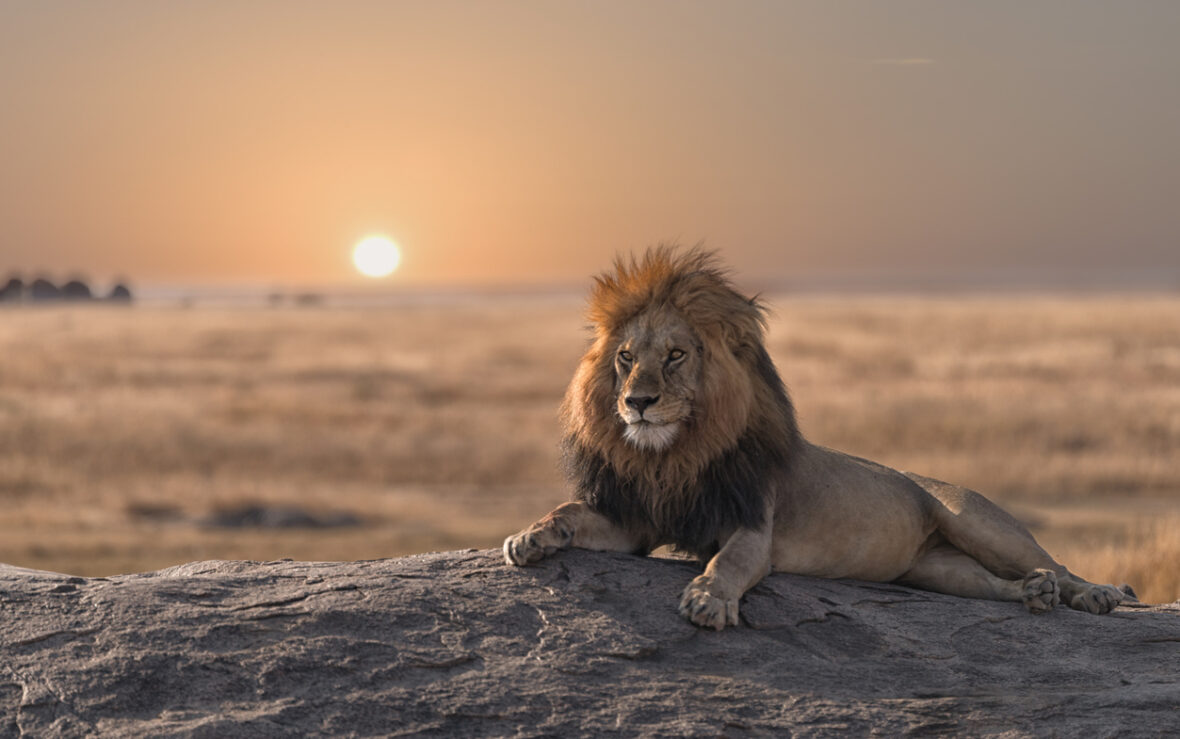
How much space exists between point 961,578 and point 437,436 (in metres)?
20.8

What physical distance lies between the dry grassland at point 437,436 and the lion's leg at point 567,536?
2.42 metres

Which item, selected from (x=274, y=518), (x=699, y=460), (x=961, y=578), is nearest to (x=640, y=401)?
(x=699, y=460)

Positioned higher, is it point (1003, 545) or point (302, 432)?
point (1003, 545)

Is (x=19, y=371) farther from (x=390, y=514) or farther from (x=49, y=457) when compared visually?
(x=390, y=514)

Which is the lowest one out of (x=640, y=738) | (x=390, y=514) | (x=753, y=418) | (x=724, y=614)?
(x=390, y=514)

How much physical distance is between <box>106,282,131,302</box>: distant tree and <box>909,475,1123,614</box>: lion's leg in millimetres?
96206

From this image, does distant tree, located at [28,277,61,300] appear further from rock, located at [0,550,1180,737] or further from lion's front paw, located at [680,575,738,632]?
lion's front paw, located at [680,575,738,632]

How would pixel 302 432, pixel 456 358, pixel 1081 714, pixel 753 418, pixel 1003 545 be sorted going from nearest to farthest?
1. pixel 1081 714
2. pixel 753 418
3. pixel 1003 545
4. pixel 302 432
5. pixel 456 358

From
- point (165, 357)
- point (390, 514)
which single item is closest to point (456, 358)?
point (165, 357)

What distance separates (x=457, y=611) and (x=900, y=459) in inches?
812

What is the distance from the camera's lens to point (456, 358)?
139ft

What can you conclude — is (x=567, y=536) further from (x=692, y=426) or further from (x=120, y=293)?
(x=120, y=293)

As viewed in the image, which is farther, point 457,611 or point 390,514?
point 390,514

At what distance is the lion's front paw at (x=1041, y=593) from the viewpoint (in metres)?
5.75
